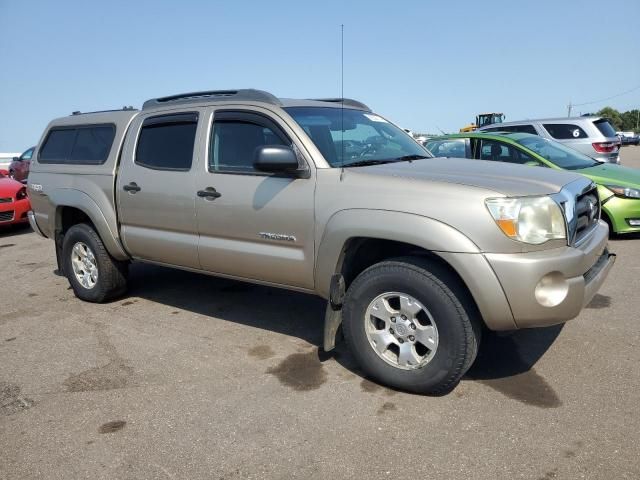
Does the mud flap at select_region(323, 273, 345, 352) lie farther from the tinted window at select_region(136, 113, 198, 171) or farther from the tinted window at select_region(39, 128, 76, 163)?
the tinted window at select_region(39, 128, 76, 163)

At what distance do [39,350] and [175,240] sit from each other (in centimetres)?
140

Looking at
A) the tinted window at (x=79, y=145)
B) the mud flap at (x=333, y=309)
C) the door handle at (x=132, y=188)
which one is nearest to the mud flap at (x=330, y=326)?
the mud flap at (x=333, y=309)

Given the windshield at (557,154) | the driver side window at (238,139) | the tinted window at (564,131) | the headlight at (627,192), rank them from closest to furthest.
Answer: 1. the driver side window at (238,139)
2. the headlight at (627,192)
3. the windshield at (557,154)
4. the tinted window at (564,131)

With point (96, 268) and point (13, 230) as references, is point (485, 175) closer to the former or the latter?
point (96, 268)

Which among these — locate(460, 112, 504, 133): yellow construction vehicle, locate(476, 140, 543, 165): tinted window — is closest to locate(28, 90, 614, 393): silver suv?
locate(476, 140, 543, 165): tinted window

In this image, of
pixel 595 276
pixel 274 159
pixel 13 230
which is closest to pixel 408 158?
pixel 274 159

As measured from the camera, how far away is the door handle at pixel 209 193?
402 cm

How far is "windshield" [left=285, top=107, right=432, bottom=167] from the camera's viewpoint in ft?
12.5

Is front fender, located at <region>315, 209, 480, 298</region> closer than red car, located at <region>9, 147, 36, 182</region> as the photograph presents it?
Yes

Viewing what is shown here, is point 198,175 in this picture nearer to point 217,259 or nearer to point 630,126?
point 217,259

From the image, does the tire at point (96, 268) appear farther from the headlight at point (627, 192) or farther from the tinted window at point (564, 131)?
the tinted window at point (564, 131)

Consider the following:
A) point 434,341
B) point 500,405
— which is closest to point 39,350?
point 434,341

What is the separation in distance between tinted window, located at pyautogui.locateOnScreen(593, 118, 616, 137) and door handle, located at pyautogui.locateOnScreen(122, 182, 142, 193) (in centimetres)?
915

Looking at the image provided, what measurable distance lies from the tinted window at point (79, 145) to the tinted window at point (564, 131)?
862 cm
